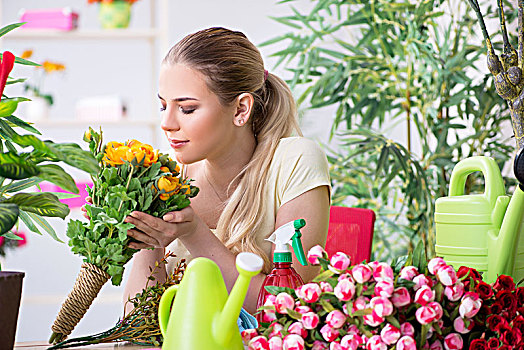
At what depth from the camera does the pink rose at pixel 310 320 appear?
67cm

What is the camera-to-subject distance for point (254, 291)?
52.1 inches

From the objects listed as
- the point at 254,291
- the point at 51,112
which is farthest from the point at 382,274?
the point at 51,112

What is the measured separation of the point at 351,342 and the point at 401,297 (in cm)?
7

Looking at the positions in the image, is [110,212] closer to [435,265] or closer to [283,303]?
[283,303]

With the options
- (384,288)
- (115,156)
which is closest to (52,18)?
(115,156)

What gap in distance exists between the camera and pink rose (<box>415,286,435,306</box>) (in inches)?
25.5

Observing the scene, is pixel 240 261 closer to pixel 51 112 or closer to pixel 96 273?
pixel 96 273

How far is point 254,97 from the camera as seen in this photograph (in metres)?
1.55

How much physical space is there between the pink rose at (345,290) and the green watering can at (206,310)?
9 cm

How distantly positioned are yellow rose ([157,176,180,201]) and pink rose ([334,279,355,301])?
0.42 metres

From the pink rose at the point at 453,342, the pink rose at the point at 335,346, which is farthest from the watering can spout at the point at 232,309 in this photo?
the pink rose at the point at 453,342

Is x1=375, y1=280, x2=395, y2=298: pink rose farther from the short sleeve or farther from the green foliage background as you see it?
the green foliage background

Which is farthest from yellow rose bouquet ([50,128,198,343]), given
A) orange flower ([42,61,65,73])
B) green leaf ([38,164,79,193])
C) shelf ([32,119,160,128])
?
orange flower ([42,61,65,73])

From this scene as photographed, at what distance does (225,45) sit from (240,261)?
2.81 feet
